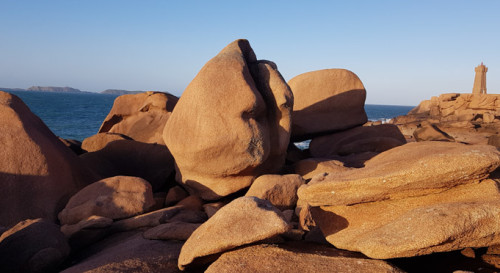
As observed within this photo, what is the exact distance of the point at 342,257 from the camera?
316 cm

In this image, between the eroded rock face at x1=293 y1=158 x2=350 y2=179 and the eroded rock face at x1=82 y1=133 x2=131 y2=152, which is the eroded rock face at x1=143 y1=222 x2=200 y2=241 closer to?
the eroded rock face at x1=293 y1=158 x2=350 y2=179

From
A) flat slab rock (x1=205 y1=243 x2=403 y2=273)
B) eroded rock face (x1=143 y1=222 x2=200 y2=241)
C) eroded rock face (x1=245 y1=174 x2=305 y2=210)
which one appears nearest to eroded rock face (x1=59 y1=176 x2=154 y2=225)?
eroded rock face (x1=143 y1=222 x2=200 y2=241)

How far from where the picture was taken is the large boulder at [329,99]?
27.2 feet

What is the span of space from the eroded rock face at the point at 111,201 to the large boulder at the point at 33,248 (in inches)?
33.0

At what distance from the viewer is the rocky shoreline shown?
10.2ft

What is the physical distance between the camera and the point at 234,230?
3268mm

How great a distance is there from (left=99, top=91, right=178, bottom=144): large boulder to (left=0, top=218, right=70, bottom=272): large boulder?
4733mm

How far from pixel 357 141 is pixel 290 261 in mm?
5073

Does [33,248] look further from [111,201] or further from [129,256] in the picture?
[111,201]

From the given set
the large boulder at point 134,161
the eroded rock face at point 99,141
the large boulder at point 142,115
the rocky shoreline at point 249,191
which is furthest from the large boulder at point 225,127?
the large boulder at point 142,115

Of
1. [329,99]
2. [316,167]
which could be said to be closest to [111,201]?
[316,167]

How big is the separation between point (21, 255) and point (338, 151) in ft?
19.0

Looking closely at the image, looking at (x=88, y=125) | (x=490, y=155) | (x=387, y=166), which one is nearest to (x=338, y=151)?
(x=387, y=166)

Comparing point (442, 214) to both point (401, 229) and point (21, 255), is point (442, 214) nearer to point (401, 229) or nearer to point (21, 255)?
point (401, 229)
